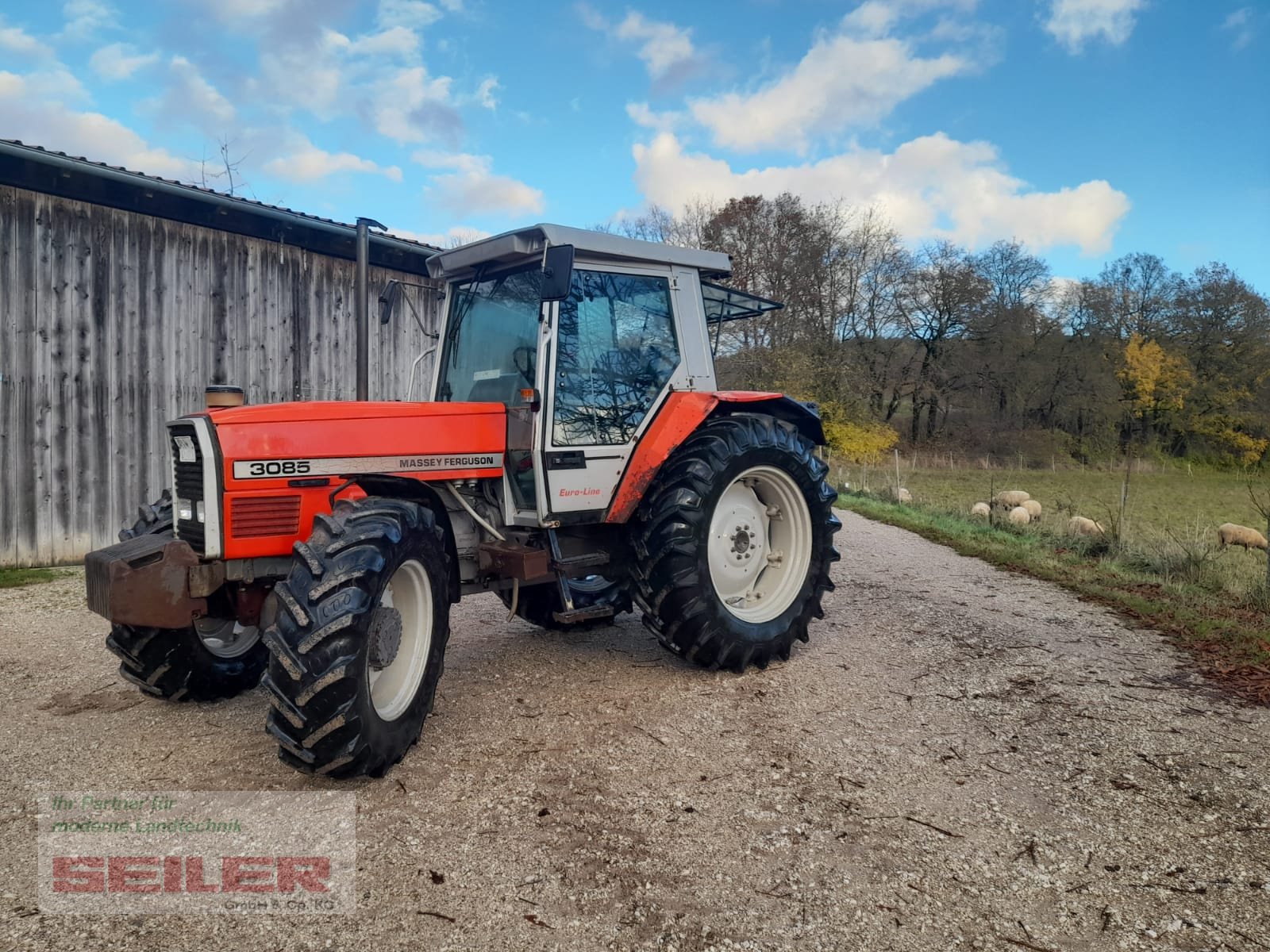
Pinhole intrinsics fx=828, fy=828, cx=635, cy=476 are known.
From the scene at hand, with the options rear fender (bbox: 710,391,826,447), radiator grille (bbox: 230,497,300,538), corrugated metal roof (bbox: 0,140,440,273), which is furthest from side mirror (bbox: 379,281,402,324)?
corrugated metal roof (bbox: 0,140,440,273)

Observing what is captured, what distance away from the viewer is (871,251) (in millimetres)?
34750

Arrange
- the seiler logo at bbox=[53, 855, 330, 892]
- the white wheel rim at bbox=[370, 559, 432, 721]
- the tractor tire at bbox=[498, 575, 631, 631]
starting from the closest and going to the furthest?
the seiler logo at bbox=[53, 855, 330, 892] < the white wheel rim at bbox=[370, 559, 432, 721] < the tractor tire at bbox=[498, 575, 631, 631]

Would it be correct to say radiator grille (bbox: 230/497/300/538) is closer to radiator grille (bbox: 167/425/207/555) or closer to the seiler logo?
radiator grille (bbox: 167/425/207/555)

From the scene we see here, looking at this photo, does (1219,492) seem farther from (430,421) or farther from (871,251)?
(430,421)

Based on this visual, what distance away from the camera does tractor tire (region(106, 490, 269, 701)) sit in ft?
13.1

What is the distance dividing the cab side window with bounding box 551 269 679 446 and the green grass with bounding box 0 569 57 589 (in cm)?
587

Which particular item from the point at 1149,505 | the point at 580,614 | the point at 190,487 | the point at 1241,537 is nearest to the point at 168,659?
the point at 190,487

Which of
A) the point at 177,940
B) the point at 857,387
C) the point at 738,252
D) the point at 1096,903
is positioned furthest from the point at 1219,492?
the point at 177,940

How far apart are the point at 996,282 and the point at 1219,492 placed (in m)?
15.2

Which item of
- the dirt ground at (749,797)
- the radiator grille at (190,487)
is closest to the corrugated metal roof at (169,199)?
the dirt ground at (749,797)

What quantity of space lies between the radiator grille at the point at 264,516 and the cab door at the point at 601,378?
125cm

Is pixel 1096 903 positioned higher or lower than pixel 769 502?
lower

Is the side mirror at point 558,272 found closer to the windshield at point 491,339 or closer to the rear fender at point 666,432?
the windshield at point 491,339

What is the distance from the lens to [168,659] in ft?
13.3
